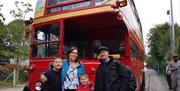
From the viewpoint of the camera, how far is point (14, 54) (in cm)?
3997

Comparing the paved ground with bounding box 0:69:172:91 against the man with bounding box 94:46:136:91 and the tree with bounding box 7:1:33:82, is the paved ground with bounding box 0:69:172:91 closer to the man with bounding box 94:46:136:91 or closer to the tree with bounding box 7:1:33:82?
the tree with bounding box 7:1:33:82

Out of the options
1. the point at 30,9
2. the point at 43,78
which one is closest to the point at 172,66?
the point at 43,78

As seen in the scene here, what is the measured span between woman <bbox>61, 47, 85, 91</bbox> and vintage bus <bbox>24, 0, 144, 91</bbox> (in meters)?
2.51

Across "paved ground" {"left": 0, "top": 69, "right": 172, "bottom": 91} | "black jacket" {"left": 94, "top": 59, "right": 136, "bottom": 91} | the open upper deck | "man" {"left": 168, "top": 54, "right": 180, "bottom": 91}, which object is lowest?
"paved ground" {"left": 0, "top": 69, "right": 172, "bottom": 91}

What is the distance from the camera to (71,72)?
298 inches

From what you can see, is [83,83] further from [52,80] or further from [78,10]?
[78,10]

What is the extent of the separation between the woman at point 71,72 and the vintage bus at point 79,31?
8.23 ft

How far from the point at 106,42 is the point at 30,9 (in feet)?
94.0

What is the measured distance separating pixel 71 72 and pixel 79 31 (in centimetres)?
416

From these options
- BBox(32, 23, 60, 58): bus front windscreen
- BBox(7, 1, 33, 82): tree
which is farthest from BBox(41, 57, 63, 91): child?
BBox(7, 1, 33, 82): tree

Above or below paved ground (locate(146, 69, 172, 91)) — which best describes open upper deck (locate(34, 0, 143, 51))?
above

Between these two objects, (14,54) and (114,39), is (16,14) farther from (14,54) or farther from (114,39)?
(114,39)

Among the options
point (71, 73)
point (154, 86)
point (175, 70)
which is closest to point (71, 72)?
point (71, 73)

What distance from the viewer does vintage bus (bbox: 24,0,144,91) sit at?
10.5 m
